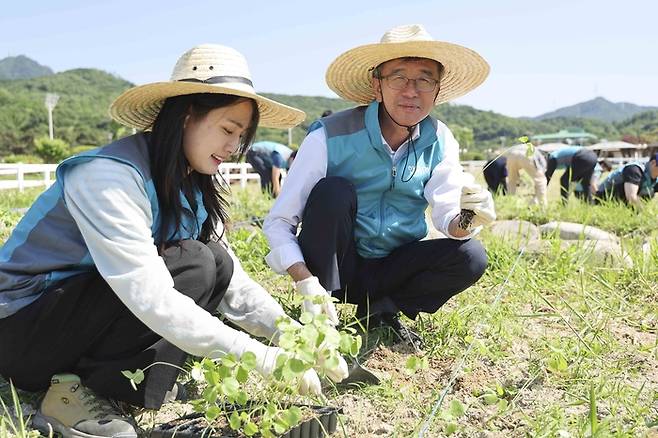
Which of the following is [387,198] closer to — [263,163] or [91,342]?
[91,342]

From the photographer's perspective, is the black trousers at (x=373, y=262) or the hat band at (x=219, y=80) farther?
the black trousers at (x=373, y=262)

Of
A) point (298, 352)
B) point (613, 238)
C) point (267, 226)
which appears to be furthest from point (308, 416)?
point (613, 238)

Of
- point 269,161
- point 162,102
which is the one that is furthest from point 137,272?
point 269,161

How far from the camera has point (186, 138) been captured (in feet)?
5.33

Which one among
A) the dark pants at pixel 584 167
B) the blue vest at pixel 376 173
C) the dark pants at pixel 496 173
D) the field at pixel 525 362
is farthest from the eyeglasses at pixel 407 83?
the dark pants at pixel 496 173

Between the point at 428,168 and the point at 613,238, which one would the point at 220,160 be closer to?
the point at 428,168

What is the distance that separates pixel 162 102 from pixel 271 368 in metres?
0.81

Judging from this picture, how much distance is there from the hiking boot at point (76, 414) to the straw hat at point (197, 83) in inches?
27.8

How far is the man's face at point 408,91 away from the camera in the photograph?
2.08 metres

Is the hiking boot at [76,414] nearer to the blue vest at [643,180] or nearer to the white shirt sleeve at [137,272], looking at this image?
the white shirt sleeve at [137,272]

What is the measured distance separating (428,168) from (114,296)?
1132mm

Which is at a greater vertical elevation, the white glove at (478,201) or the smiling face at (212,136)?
the smiling face at (212,136)

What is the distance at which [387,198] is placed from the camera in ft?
7.22

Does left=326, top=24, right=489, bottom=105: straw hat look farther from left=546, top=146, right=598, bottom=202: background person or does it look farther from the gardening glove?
left=546, top=146, right=598, bottom=202: background person
